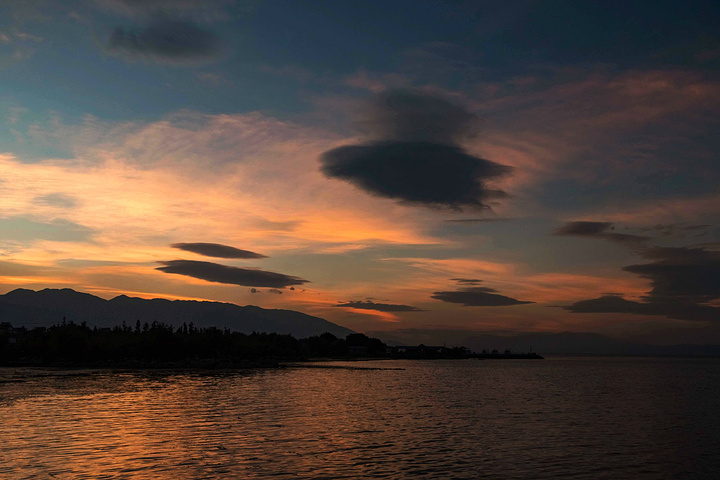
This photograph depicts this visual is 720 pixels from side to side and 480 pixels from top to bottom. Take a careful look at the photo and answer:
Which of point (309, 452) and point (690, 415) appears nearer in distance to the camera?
point (309, 452)

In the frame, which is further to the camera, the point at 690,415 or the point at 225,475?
the point at 690,415

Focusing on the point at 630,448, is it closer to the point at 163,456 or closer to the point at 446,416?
the point at 446,416

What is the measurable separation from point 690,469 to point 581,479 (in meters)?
9.94

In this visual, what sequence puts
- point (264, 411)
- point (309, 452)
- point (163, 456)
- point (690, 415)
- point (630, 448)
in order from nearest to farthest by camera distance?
point (163, 456) → point (309, 452) → point (630, 448) → point (264, 411) → point (690, 415)

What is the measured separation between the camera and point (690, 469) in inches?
1540

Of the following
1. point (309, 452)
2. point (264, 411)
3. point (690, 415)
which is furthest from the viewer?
point (690, 415)

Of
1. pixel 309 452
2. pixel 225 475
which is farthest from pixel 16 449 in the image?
pixel 309 452

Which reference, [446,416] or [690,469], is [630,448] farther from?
[446,416]

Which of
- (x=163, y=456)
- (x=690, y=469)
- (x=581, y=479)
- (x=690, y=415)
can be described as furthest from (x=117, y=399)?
(x=690, y=415)

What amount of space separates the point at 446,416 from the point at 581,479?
32.2 meters

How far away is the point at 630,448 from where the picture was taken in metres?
46.9

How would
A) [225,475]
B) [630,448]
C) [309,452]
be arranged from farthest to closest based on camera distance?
1. [630,448]
2. [309,452]
3. [225,475]

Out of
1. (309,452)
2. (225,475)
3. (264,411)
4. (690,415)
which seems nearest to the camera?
(225,475)

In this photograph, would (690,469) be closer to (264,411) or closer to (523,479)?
(523,479)
